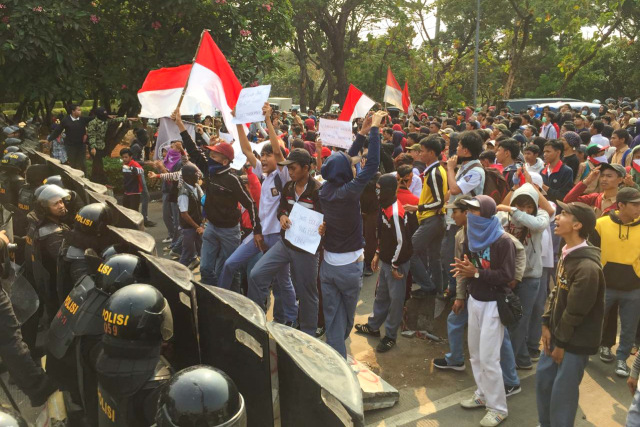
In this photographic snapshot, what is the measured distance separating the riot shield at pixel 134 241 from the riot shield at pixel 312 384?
1.75m

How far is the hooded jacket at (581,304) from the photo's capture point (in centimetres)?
367

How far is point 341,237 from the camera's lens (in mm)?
4699

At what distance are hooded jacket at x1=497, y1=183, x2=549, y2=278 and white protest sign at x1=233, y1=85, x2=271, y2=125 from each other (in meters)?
2.71

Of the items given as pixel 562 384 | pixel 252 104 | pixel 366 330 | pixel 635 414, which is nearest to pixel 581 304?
pixel 562 384

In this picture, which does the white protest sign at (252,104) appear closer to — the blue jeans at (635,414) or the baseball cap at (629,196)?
the baseball cap at (629,196)

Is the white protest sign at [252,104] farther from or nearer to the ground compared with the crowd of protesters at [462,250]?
farther from the ground

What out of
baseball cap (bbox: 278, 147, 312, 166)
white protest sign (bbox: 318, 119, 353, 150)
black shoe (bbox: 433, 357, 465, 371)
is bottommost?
black shoe (bbox: 433, 357, 465, 371)

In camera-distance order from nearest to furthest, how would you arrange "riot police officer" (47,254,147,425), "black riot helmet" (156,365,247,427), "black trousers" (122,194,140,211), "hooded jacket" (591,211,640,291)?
"black riot helmet" (156,365,247,427) < "riot police officer" (47,254,147,425) < "hooded jacket" (591,211,640,291) < "black trousers" (122,194,140,211)

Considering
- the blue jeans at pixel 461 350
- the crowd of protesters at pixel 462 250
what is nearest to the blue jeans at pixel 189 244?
the crowd of protesters at pixel 462 250

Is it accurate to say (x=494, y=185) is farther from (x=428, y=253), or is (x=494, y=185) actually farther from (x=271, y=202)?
(x=271, y=202)

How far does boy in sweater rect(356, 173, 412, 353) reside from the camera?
557cm

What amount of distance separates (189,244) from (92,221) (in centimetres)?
366

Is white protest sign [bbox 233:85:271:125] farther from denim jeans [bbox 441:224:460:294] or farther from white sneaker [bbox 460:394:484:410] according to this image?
white sneaker [bbox 460:394:484:410]

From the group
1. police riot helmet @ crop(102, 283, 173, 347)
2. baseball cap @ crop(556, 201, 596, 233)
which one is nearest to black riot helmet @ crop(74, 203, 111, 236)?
police riot helmet @ crop(102, 283, 173, 347)
